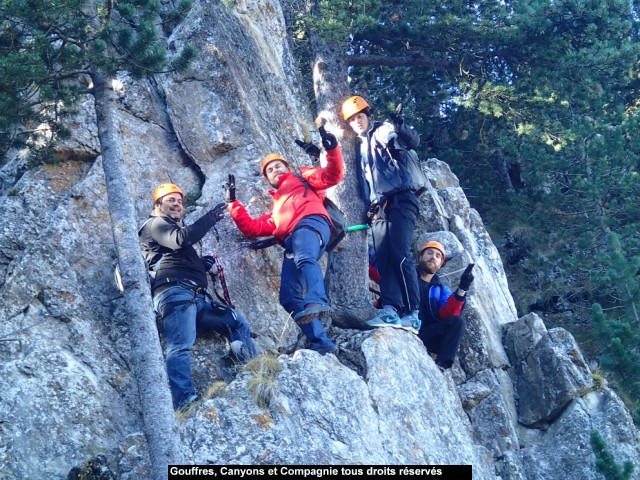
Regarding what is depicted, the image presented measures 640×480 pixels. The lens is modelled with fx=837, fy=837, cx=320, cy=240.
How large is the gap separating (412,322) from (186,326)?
3.05 m

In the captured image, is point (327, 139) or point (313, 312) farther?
point (327, 139)

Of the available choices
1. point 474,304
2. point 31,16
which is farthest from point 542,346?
point 31,16

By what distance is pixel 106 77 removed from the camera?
982cm

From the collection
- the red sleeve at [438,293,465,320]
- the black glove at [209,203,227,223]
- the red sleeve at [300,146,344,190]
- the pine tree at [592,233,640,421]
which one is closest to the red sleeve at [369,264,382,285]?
the red sleeve at [438,293,465,320]

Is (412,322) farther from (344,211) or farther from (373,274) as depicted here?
(344,211)

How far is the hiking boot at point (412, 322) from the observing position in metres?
10.8

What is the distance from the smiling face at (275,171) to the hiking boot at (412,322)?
2.45 m

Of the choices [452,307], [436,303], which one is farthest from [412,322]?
[436,303]

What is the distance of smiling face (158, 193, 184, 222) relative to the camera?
33.7 ft

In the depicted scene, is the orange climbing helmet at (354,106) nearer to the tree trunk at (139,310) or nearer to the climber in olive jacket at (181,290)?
the climber in olive jacket at (181,290)

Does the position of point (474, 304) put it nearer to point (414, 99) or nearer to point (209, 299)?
point (209, 299)

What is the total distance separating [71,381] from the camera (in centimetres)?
918

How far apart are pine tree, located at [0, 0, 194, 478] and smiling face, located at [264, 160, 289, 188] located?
187 cm

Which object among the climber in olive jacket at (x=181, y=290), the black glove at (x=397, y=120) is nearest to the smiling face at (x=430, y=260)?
the black glove at (x=397, y=120)
